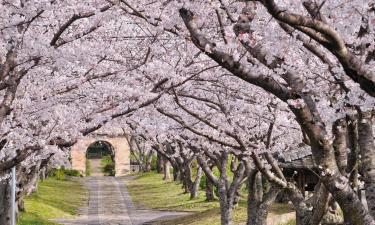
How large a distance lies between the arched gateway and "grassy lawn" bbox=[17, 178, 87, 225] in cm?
2109

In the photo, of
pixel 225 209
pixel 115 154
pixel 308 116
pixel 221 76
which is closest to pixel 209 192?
pixel 225 209

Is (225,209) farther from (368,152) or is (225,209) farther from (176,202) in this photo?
(176,202)

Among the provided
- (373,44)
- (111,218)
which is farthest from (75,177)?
(373,44)

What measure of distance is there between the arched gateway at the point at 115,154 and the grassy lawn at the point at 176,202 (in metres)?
8.88

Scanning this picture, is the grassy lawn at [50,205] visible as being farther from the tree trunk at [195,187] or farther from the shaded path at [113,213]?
the tree trunk at [195,187]

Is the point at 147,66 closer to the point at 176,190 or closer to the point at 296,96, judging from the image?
→ the point at 296,96

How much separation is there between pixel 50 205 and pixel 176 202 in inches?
280

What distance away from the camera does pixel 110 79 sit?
1252 cm

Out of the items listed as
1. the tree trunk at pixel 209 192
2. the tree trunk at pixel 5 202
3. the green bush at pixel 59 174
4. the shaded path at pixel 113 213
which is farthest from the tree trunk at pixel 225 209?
the green bush at pixel 59 174

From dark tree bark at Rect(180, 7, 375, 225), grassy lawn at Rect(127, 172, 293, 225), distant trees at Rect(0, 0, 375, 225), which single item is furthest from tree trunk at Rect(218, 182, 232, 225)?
dark tree bark at Rect(180, 7, 375, 225)

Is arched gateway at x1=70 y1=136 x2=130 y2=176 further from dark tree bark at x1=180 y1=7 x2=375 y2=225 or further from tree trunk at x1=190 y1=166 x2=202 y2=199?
dark tree bark at x1=180 y1=7 x2=375 y2=225

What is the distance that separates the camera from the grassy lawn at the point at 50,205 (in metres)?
26.4

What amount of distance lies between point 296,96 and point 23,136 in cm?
677

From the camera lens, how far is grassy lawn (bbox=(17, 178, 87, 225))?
A: 2642 cm
